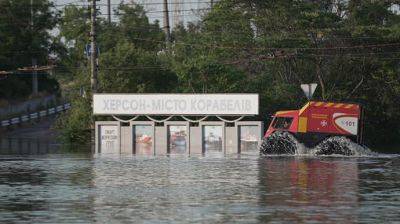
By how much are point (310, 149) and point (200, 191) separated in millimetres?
22062

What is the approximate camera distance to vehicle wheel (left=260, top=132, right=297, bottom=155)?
47781mm

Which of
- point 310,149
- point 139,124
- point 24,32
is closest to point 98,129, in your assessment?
point 139,124

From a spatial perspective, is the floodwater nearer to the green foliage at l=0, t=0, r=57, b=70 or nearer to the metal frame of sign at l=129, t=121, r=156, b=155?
the metal frame of sign at l=129, t=121, r=156, b=155

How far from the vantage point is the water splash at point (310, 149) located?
155 ft

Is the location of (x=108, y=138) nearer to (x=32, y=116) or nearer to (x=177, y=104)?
(x=177, y=104)

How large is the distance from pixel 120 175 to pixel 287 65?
1466 inches

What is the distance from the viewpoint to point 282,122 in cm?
4816

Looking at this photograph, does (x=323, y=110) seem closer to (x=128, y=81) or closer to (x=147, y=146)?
(x=147, y=146)

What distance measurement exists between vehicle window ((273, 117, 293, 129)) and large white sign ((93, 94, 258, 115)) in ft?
5.09

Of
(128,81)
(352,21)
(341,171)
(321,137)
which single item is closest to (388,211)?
(341,171)

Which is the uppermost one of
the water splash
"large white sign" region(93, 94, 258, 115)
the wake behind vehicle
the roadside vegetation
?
the roadside vegetation

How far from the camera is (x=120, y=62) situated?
2633 inches

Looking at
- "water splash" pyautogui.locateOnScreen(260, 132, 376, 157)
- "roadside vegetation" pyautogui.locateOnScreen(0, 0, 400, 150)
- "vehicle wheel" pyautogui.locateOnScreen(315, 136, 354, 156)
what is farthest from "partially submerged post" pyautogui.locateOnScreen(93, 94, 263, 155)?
"roadside vegetation" pyautogui.locateOnScreen(0, 0, 400, 150)

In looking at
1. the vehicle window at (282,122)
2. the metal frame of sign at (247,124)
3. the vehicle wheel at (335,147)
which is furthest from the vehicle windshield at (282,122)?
the vehicle wheel at (335,147)
